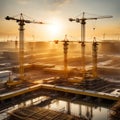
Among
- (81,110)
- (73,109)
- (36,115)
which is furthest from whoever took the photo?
(73,109)

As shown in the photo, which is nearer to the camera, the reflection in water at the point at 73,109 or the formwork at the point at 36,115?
the formwork at the point at 36,115

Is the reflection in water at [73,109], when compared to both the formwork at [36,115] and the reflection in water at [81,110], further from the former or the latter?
the formwork at [36,115]

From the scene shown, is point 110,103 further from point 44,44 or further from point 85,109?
point 44,44

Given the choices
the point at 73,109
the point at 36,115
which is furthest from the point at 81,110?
the point at 36,115

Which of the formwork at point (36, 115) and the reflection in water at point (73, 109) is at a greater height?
the formwork at point (36, 115)

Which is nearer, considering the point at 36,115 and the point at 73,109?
the point at 36,115

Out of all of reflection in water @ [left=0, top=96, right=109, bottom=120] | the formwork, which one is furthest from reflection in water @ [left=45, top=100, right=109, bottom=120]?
the formwork

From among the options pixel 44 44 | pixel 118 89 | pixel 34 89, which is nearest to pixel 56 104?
pixel 34 89

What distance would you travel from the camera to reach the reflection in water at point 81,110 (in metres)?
22.5

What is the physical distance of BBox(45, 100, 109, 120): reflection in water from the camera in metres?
22.5

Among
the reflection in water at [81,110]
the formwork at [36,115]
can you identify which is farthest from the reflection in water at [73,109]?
the formwork at [36,115]

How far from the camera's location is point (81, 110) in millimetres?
24156

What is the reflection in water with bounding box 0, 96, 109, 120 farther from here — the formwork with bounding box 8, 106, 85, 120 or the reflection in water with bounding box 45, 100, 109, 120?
the formwork with bounding box 8, 106, 85, 120

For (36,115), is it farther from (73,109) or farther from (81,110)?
(81,110)
